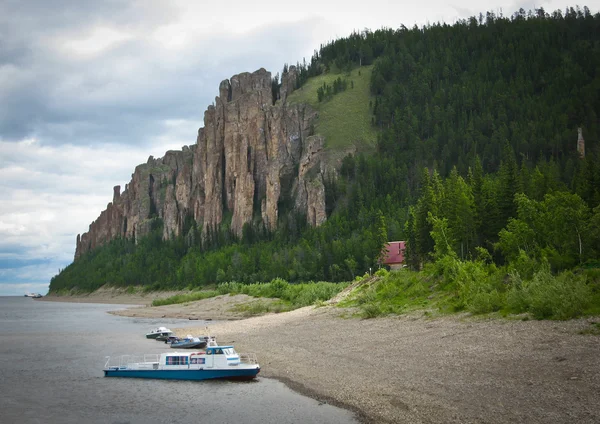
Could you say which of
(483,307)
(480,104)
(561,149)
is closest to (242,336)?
(483,307)

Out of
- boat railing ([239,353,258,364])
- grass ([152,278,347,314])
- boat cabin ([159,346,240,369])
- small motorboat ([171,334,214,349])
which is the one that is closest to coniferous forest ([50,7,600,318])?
grass ([152,278,347,314])

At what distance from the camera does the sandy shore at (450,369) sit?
64.5ft

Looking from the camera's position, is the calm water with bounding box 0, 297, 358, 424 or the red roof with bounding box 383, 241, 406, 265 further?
the red roof with bounding box 383, 241, 406, 265

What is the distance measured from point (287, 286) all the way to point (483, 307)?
65.2 m

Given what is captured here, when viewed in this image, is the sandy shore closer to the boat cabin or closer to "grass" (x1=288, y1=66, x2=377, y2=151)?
the boat cabin

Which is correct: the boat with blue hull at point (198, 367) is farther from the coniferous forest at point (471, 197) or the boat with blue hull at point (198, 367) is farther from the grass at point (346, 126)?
the grass at point (346, 126)

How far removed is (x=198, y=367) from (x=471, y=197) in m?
42.4

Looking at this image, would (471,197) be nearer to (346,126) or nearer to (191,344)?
(191,344)

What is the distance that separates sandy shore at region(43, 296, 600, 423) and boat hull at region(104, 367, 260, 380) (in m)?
1.34

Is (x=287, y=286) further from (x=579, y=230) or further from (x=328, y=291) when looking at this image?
(x=579, y=230)

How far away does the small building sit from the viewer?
9456cm

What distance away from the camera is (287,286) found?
99438 millimetres

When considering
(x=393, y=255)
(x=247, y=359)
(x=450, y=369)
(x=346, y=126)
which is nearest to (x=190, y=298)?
(x=393, y=255)

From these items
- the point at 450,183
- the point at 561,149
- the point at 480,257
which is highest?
the point at 561,149
